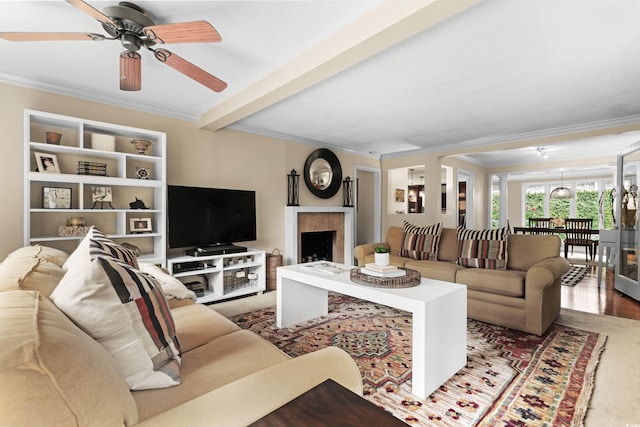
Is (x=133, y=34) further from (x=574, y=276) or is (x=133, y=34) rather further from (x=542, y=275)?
(x=574, y=276)

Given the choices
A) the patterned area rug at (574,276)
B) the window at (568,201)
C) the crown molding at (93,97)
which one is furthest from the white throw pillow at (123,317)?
the window at (568,201)

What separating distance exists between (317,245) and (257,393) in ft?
15.6

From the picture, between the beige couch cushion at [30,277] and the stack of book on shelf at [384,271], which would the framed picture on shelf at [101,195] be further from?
the stack of book on shelf at [384,271]

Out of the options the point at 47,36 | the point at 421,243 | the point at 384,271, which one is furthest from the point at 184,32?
the point at 421,243

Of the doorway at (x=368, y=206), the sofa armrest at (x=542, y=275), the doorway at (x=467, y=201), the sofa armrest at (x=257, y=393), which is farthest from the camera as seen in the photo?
the doorway at (x=467, y=201)

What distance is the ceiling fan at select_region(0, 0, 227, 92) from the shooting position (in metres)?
1.65

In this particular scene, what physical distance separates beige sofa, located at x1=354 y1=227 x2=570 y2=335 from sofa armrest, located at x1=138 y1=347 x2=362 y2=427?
2.39 meters

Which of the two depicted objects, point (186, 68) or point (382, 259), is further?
point (382, 259)

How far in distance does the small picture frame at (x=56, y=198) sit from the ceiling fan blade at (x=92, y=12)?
1870mm

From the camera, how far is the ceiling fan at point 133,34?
5.41ft

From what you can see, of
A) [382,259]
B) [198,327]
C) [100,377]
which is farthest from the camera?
[382,259]

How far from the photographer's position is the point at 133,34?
1931mm

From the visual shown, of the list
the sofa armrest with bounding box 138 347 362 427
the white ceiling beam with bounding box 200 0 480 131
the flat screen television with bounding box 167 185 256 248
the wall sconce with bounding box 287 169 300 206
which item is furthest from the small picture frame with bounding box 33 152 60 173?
the sofa armrest with bounding box 138 347 362 427

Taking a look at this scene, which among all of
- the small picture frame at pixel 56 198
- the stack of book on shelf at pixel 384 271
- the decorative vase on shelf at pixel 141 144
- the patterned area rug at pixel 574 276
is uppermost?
the decorative vase on shelf at pixel 141 144
